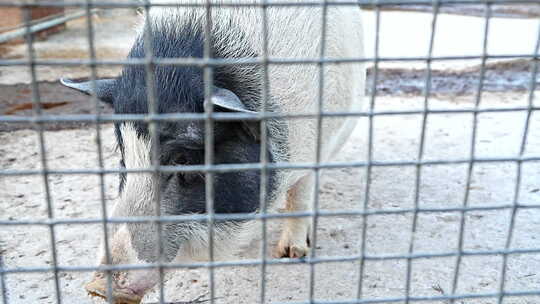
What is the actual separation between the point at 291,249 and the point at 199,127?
3.73 feet

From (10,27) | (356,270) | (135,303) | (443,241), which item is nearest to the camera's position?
(135,303)

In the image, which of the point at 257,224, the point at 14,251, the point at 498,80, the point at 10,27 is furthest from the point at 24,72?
the point at 498,80

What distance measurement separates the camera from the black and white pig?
1843 millimetres

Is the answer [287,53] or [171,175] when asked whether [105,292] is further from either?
[287,53]

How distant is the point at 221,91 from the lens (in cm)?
183

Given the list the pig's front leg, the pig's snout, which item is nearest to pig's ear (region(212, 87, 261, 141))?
the pig's snout

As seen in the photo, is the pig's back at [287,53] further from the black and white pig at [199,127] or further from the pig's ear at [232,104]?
the pig's ear at [232,104]

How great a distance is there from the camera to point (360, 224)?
291 cm

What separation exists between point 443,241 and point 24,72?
462 centimetres

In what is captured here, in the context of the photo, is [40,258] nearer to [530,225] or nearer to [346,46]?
[346,46]

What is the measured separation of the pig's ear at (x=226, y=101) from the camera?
1.69 meters

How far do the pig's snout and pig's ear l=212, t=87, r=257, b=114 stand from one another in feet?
2.07

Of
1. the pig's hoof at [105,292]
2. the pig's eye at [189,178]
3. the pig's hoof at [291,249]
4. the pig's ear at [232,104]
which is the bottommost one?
the pig's hoof at [291,249]

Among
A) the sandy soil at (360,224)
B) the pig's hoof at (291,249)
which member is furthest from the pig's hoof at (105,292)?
the pig's hoof at (291,249)
